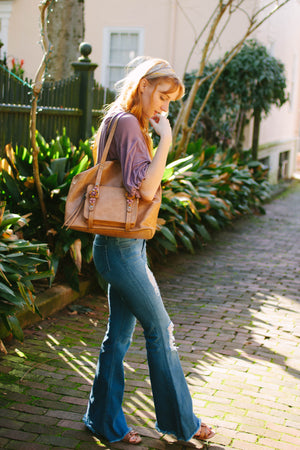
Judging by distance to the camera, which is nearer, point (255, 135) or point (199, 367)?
point (199, 367)

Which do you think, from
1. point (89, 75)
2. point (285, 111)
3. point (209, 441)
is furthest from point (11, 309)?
point (285, 111)

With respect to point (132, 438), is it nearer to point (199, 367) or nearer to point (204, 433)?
point (204, 433)

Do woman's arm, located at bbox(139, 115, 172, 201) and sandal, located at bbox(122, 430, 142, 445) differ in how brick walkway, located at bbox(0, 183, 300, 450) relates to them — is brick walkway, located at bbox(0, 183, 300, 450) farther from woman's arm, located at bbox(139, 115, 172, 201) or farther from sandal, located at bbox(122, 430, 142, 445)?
woman's arm, located at bbox(139, 115, 172, 201)

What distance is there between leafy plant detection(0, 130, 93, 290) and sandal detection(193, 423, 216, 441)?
7.74ft

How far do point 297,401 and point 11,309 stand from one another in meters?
1.96

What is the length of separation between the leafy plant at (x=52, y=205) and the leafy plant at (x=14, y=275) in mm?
781

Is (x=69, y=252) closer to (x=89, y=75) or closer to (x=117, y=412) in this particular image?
(x=117, y=412)

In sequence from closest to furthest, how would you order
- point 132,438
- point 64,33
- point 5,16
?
point 132,438, point 64,33, point 5,16

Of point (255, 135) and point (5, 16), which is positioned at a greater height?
point (5, 16)

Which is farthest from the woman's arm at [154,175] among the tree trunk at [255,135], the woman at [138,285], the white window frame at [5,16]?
the white window frame at [5,16]

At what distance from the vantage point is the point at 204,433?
325cm

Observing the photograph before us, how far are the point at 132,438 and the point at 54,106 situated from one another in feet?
15.7

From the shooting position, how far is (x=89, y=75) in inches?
298

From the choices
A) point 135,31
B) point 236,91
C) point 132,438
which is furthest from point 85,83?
point 135,31
